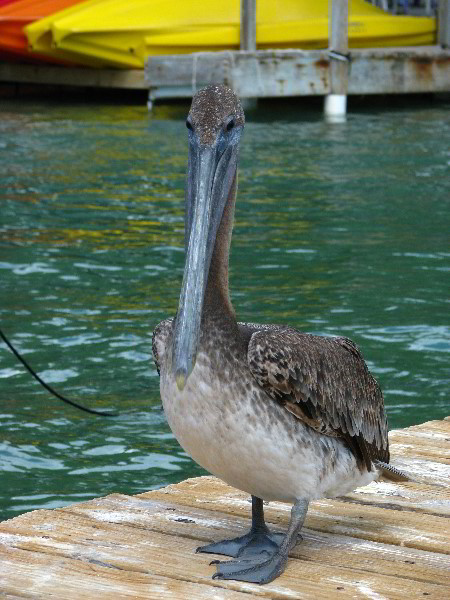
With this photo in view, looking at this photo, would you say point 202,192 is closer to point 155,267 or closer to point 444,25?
point 155,267

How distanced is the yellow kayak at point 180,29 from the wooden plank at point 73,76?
0.34 m

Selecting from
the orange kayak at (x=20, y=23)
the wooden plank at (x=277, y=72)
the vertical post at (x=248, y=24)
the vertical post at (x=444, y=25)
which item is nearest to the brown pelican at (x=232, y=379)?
the wooden plank at (x=277, y=72)

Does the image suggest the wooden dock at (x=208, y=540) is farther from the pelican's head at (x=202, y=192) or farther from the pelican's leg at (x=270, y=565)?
the pelican's head at (x=202, y=192)

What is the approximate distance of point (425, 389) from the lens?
23.1ft

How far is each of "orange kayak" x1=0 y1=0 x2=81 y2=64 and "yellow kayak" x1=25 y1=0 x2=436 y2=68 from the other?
28 cm

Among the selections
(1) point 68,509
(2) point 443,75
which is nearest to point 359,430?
(1) point 68,509

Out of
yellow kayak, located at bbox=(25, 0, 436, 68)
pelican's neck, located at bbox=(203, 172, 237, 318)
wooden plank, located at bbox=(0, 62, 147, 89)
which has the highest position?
yellow kayak, located at bbox=(25, 0, 436, 68)

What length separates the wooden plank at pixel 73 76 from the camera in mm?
18578

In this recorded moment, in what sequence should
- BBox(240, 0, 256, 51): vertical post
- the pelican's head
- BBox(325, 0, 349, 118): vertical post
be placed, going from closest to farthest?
the pelican's head → BBox(325, 0, 349, 118): vertical post → BBox(240, 0, 256, 51): vertical post

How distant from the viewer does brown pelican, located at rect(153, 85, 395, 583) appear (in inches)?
132

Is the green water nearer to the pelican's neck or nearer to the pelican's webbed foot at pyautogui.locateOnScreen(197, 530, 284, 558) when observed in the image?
the pelican's webbed foot at pyautogui.locateOnScreen(197, 530, 284, 558)

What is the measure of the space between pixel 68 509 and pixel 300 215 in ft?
23.9

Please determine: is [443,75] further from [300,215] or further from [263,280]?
[263,280]

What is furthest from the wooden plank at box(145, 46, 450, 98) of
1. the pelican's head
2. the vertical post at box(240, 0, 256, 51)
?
the pelican's head
